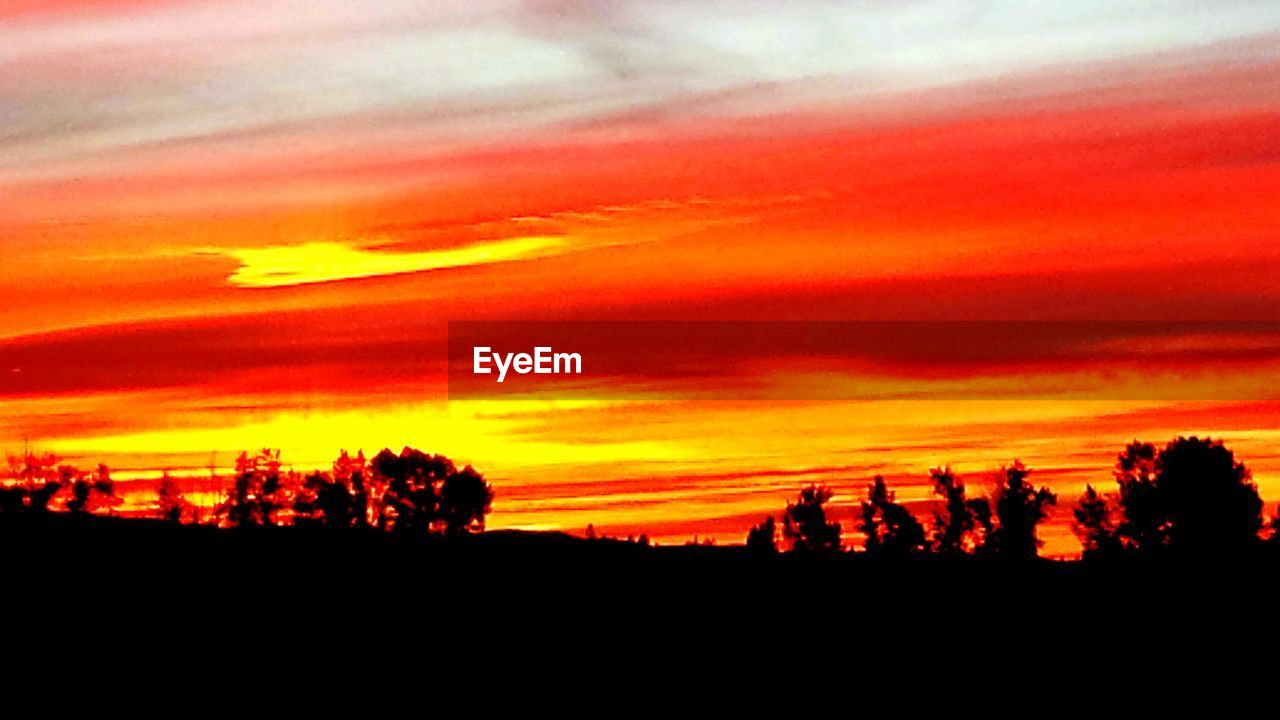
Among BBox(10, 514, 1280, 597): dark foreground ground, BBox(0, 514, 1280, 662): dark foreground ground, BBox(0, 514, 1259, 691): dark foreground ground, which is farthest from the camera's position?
BBox(10, 514, 1280, 597): dark foreground ground

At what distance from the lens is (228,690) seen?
24.3 m

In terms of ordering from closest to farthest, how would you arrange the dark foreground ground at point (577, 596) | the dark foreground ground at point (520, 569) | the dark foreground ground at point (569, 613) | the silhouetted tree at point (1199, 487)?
the dark foreground ground at point (569, 613) < the dark foreground ground at point (577, 596) < the dark foreground ground at point (520, 569) < the silhouetted tree at point (1199, 487)

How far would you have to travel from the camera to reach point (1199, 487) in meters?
109

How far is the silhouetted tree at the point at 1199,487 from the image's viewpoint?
345 ft

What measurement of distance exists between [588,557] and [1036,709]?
812 centimetres

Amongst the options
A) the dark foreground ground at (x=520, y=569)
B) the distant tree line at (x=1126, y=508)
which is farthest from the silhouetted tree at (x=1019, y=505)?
the dark foreground ground at (x=520, y=569)

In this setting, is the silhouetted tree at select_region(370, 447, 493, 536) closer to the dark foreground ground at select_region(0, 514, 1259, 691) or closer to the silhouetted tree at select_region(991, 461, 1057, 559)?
the silhouetted tree at select_region(991, 461, 1057, 559)

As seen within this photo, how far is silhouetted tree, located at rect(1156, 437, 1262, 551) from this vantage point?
4136 inches

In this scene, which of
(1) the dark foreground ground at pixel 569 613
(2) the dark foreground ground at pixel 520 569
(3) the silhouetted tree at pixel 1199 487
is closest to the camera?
(1) the dark foreground ground at pixel 569 613

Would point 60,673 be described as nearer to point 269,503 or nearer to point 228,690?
point 228,690

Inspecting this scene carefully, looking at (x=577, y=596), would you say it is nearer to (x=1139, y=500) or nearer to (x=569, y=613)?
(x=569, y=613)

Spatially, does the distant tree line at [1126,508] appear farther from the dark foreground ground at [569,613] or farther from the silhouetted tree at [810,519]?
the dark foreground ground at [569,613]

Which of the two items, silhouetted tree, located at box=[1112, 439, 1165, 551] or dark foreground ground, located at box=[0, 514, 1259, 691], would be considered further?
silhouetted tree, located at box=[1112, 439, 1165, 551]

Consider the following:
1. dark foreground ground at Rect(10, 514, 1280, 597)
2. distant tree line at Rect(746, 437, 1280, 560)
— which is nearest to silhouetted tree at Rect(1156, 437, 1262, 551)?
distant tree line at Rect(746, 437, 1280, 560)
